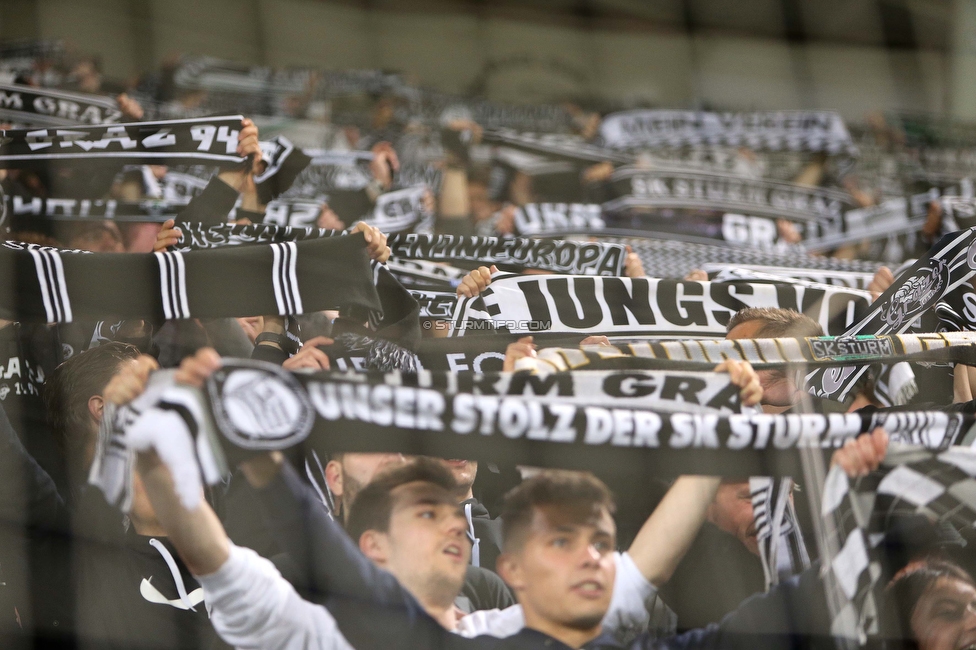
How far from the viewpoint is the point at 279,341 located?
1399 millimetres

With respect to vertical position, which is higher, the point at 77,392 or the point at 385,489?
the point at 77,392

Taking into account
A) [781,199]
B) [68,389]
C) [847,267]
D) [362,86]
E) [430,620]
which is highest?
[362,86]

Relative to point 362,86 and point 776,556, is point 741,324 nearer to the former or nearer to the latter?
point 776,556

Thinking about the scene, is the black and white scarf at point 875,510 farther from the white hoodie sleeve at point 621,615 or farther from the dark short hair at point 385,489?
the dark short hair at point 385,489

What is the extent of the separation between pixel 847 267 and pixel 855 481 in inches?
46.2

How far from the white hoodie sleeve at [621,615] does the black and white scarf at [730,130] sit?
2.53 metres

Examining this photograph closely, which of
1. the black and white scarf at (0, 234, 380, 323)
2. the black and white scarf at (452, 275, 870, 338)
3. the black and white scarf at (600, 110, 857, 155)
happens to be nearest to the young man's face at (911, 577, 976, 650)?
the black and white scarf at (452, 275, 870, 338)

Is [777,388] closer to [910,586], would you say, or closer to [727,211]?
[910,586]

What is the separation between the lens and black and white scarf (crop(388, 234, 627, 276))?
69.3 inches

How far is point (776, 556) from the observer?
104cm

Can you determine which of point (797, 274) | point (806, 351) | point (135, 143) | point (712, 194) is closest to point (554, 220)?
point (712, 194)

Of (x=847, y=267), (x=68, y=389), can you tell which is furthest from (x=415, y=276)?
(x=847, y=267)

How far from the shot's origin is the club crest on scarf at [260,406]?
2.73 feet

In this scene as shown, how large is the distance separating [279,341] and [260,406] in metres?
0.56
